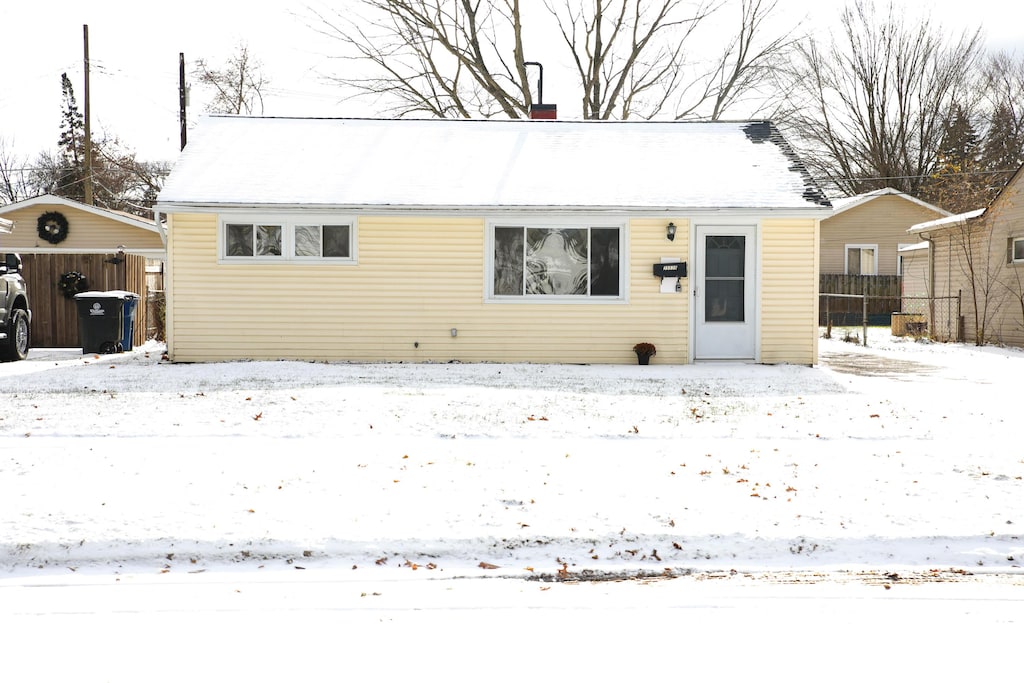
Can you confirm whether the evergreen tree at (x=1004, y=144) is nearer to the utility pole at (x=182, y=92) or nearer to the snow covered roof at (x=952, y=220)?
the snow covered roof at (x=952, y=220)

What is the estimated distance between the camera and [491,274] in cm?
1422

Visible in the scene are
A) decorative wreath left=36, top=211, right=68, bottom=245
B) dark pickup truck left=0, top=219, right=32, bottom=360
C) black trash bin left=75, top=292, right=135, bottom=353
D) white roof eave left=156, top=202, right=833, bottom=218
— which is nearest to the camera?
white roof eave left=156, top=202, right=833, bottom=218

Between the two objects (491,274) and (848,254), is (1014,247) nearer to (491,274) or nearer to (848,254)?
(491,274)

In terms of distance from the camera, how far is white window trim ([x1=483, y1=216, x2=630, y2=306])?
46.4ft

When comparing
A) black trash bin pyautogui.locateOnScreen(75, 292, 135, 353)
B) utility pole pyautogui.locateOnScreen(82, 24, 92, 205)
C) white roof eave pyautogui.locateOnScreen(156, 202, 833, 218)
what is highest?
utility pole pyautogui.locateOnScreen(82, 24, 92, 205)

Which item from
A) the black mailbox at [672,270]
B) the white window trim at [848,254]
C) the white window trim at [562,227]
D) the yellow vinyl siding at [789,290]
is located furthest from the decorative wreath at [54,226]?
the white window trim at [848,254]

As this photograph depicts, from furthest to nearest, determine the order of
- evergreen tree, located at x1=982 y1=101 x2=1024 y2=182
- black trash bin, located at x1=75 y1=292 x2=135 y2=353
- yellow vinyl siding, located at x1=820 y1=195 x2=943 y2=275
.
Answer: evergreen tree, located at x1=982 y1=101 x2=1024 y2=182 → yellow vinyl siding, located at x1=820 y1=195 x2=943 y2=275 → black trash bin, located at x1=75 y1=292 x2=135 y2=353

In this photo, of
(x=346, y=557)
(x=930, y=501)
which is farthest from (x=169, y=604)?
(x=930, y=501)

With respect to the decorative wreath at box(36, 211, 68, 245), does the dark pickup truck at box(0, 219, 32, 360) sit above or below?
below

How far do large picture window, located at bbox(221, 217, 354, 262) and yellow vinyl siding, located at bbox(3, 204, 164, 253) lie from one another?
38.6 ft

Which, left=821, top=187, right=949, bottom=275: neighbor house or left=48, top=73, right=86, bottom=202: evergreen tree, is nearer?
left=821, top=187, right=949, bottom=275: neighbor house

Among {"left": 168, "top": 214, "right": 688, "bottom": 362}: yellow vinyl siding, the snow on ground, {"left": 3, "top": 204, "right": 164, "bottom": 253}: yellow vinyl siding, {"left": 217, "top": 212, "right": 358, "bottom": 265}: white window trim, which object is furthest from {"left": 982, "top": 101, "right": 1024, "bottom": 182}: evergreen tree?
{"left": 217, "top": 212, "right": 358, "bottom": 265}: white window trim

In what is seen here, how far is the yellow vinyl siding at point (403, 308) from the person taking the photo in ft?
46.2

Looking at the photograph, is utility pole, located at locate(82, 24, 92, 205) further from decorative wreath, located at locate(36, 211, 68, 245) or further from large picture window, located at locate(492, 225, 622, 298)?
large picture window, located at locate(492, 225, 622, 298)
